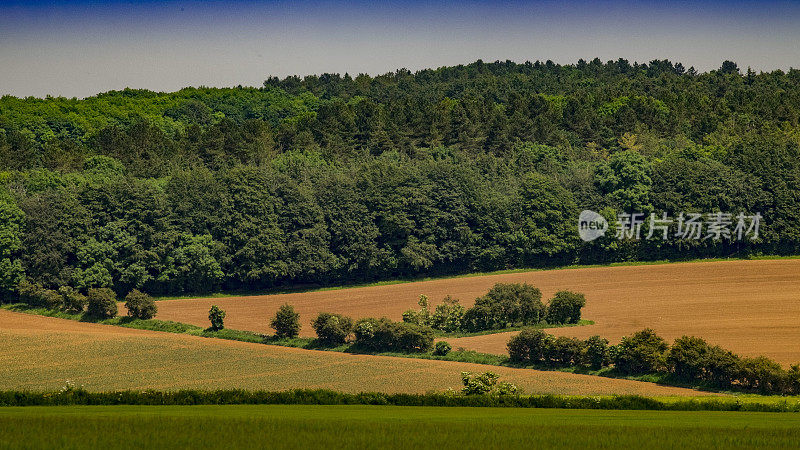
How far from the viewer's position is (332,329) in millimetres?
66812

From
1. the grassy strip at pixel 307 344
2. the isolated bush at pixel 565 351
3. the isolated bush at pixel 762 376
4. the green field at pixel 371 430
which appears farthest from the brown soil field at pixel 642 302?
the green field at pixel 371 430

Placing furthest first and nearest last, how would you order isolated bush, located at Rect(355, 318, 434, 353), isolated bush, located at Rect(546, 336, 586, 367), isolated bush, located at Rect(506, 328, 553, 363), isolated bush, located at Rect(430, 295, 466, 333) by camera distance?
isolated bush, located at Rect(430, 295, 466, 333) < isolated bush, located at Rect(355, 318, 434, 353) < isolated bush, located at Rect(506, 328, 553, 363) < isolated bush, located at Rect(546, 336, 586, 367)

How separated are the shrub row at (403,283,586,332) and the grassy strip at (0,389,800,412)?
Result: 97.0 feet

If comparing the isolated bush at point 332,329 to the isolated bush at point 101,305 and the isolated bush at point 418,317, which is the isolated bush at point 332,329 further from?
the isolated bush at point 101,305

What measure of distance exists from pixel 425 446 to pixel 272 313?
59.1m

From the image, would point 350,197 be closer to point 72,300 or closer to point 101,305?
point 72,300

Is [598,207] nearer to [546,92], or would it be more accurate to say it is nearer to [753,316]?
[753,316]

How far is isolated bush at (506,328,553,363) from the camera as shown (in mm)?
59250

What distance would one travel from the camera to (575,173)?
381 feet

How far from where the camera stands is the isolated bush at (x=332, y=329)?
66875 millimetres

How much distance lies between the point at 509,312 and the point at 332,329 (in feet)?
43.1

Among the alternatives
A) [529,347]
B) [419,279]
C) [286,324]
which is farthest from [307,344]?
[419,279]

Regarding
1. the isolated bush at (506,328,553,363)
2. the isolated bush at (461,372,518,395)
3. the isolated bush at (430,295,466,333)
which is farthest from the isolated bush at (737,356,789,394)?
the isolated bush at (430,295,466,333)

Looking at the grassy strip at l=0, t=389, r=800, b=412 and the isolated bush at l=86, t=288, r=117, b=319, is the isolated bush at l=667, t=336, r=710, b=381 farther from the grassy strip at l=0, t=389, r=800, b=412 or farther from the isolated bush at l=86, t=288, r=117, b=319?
the isolated bush at l=86, t=288, r=117, b=319
